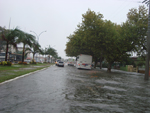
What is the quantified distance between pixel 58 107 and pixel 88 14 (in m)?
23.7

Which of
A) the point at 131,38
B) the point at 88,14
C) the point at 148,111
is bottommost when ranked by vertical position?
the point at 148,111

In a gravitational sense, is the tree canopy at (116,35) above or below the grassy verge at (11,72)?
above

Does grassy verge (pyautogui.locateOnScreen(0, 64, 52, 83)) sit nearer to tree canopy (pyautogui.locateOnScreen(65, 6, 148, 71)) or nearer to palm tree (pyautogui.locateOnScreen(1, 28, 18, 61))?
palm tree (pyautogui.locateOnScreen(1, 28, 18, 61))

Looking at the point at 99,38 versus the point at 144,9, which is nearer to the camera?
the point at 99,38

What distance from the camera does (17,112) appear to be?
15.0ft

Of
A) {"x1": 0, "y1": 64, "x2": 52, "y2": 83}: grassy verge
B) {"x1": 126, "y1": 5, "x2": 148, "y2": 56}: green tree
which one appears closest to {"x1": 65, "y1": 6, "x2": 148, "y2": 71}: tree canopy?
{"x1": 126, "y1": 5, "x2": 148, "y2": 56}: green tree

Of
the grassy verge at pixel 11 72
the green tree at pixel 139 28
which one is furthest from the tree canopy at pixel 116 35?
the grassy verge at pixel 11 72

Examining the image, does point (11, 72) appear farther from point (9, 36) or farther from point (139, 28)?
point (139, 28)

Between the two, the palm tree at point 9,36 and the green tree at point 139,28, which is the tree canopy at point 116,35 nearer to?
the green tree at point 139,28

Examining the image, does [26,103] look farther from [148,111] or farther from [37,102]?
[148,111]

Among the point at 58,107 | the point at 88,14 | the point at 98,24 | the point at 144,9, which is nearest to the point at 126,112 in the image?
the point at 58,107

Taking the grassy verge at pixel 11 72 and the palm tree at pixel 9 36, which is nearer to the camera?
the grassy verge at pixel 11 72

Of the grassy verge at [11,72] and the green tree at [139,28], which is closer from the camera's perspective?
the grassy verge at [11,72]

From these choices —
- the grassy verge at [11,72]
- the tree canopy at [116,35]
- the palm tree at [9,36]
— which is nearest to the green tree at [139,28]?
the tree canopy at [116,35]
